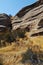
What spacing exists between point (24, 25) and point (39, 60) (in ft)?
80.7

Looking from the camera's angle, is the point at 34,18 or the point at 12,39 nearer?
the point at 12,39

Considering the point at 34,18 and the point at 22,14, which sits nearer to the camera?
the point at 34,18

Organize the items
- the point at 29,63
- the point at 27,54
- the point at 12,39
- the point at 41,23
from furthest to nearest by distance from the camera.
Result: the point at 41,23, the point at 12,39, the point at 27,54, the point at 29,63

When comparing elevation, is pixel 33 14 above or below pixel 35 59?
above

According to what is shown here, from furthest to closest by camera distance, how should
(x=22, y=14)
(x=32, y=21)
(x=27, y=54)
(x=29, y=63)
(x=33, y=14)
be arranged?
(x=22, y=14)
(x=33, y=14)
(x=32, y=21)
(x=27, y=54)
(x=29, y=63)

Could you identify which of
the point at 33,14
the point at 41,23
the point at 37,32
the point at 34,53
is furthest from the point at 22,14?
the point at 34,53

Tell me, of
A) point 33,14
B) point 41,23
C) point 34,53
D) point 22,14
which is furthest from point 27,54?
point 22,14

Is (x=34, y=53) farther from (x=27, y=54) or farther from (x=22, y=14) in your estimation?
(x=22, y=14)

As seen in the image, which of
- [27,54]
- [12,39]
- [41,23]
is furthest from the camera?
[41,23]

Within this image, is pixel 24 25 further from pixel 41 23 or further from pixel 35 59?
pixel 35 59

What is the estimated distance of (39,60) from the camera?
14.5 meters

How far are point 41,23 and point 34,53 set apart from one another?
19.0 m

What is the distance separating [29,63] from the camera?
1405 centimetres

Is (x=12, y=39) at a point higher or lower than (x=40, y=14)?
lower
